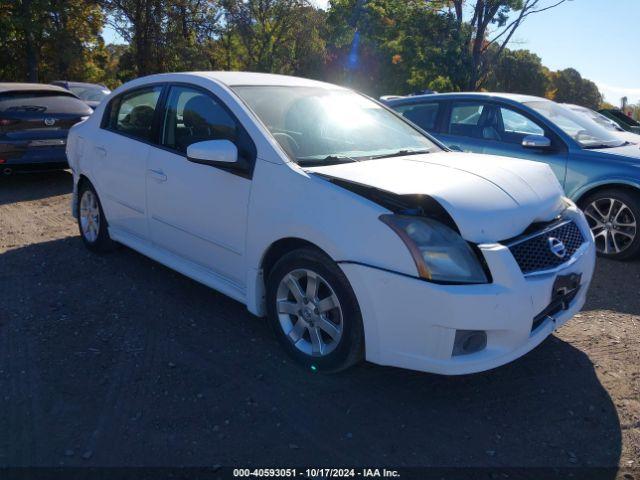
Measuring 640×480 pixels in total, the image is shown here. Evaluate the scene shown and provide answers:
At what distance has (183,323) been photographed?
3922 millimetres

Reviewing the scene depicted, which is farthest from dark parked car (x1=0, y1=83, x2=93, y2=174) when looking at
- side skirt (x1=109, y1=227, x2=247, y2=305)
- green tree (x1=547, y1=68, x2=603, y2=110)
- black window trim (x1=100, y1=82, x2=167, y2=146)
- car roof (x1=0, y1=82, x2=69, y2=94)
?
green tree (x1=547, y1=68, x2=603, y2=110)

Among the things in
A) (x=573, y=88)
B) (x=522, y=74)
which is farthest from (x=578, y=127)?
(x=573, y=88)

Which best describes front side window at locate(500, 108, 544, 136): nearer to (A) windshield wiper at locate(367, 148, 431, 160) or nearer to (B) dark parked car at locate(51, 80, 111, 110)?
(A) windshield wiper at locate(367, 148, 431, 160)

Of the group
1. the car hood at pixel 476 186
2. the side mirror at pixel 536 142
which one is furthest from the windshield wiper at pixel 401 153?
the side mirror at pixel 536 142

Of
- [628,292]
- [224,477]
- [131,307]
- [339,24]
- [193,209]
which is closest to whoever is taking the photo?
[224,477]

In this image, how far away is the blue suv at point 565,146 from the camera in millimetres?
5590

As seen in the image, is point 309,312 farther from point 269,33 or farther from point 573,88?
point 573,88

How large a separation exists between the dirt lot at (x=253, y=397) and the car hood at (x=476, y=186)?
97cm

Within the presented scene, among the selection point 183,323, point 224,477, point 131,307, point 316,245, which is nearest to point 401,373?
point 316,245

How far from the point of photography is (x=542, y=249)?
301 cm

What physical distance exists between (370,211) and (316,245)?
0.39m

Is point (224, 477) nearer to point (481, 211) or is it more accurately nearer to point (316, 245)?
point (316, 245)

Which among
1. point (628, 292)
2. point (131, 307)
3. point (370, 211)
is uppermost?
point (370, 211)

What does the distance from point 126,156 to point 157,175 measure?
0.57 meters
